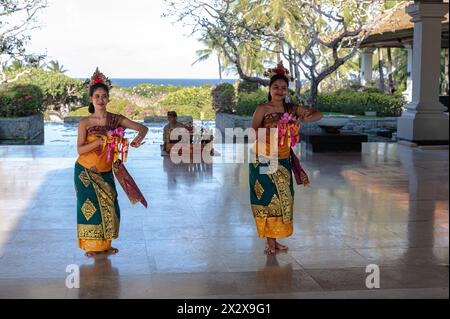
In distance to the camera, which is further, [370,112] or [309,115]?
[370,112]

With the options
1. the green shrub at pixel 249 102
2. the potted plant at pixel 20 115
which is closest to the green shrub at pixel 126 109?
the green shrub at pixel 249 102

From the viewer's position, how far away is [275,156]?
19.3ft

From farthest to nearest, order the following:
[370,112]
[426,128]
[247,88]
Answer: [247,88] < [370,112] < [426,128]

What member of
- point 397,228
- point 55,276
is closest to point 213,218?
point 397,228

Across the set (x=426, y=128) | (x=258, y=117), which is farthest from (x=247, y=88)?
(x=258, y=117)

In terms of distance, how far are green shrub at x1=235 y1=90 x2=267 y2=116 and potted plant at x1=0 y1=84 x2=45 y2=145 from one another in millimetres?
6331

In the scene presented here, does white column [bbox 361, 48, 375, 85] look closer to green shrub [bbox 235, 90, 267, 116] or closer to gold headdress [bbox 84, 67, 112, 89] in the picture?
green shrub [bbox 235, 90, 267, 116]

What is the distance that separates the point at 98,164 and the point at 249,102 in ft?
53.9

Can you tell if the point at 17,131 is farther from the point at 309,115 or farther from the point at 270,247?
the point at 309,115

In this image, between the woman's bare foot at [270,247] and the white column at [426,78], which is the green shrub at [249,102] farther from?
the woman's bare foot at [270,247]

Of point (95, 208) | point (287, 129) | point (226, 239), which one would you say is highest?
point (287, 129)

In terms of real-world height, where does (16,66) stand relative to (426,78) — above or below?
above

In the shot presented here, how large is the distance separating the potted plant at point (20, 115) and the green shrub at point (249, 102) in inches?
249
